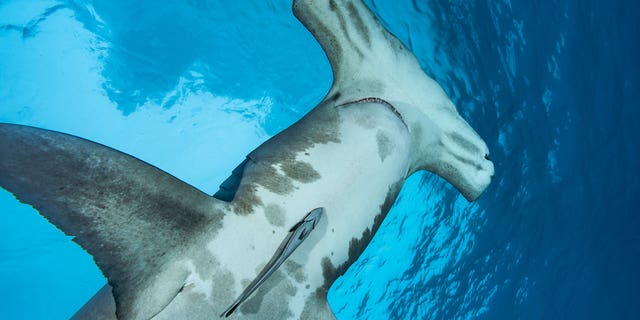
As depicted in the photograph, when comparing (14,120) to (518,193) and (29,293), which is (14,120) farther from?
(518,193)

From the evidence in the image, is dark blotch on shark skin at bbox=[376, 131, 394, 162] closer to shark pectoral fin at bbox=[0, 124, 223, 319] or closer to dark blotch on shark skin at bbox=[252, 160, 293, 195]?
dark blotch on shark skin at bbox=[252, 160, 293, 195]

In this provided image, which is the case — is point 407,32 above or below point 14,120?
below

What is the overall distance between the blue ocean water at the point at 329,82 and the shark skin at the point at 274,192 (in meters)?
7.12

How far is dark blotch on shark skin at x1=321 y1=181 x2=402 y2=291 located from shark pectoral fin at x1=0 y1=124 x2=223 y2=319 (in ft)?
2.95

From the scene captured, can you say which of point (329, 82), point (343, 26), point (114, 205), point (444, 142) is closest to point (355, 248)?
point (444, 142)

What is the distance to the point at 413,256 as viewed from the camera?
1634 centimetres

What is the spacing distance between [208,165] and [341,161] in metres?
10.6

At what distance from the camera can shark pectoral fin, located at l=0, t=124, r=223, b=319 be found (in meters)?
1.72

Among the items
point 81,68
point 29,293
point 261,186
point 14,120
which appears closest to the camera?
point 261,186

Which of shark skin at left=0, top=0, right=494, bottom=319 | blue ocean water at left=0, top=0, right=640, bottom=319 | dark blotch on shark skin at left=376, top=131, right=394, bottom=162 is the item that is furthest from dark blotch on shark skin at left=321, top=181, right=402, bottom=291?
blue ocean water at left=0, top=0, right=640, bottom=319

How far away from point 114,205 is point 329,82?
9128 mm

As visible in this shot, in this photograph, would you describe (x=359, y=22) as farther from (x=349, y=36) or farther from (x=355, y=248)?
(x=355, y=248)

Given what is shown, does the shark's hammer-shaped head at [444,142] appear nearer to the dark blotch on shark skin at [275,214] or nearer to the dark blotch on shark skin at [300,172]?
the dark blotch on shark skin at [300,172]

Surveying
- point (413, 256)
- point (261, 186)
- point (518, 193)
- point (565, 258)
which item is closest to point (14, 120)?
point (261, 186)
